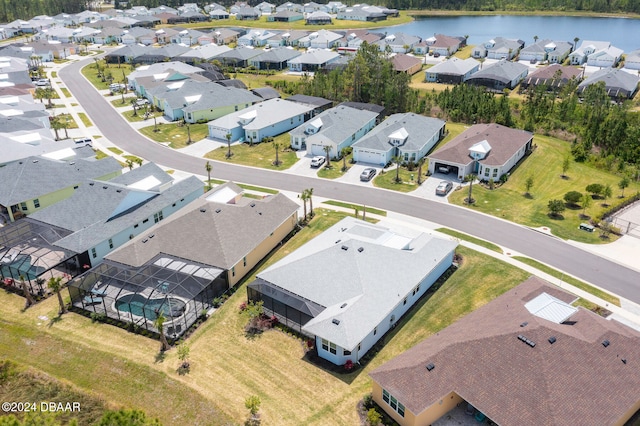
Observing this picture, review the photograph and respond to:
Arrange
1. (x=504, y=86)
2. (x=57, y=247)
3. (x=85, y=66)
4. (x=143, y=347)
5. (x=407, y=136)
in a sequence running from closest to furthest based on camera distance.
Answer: (x=143, y=347)
(x=57, y=247)
(x=407, y=136)
(x=504, y=86)
(x=85, y=66)

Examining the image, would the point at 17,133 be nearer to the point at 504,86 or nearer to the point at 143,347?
the point at 143,347

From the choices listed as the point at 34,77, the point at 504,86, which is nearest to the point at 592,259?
the point at 504,86

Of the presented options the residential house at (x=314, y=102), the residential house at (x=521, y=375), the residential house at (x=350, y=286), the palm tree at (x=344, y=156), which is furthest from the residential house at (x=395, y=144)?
the residential house at (x=521, y=375)

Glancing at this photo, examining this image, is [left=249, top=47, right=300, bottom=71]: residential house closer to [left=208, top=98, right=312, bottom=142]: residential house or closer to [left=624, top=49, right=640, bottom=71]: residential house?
[left=208, top=98, right=312, bottom=142]: residential house

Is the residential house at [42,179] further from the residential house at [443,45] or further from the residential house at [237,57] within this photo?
the residential house at [443,45]

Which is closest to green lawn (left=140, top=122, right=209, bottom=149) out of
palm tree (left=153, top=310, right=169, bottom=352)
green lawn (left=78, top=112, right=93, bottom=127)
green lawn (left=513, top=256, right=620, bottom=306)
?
green lawn (left=78, top=112, right=93, bottom=127)

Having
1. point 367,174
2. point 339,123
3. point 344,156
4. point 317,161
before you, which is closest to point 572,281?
point 367,174

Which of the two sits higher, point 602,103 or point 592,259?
point 602,103
